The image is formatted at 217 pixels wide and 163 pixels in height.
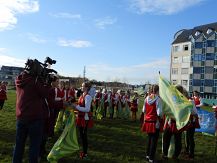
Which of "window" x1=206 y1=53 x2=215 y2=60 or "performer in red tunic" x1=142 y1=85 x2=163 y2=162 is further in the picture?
"window" x1=206 y1=53 x2=215 y2=60

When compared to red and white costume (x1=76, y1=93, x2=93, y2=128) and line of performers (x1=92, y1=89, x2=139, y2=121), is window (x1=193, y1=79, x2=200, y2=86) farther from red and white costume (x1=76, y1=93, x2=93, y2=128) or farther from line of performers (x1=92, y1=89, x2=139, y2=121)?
red and white costume (x1=76, y1=93, x2=93, y2=128)

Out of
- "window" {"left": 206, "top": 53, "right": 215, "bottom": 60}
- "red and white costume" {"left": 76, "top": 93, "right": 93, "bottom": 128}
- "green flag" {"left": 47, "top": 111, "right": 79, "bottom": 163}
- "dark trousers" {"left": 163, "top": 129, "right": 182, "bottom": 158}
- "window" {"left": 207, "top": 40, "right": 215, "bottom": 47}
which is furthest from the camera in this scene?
"window" {"left": 207, "top": 40, "right": 215, "bottom": 47}

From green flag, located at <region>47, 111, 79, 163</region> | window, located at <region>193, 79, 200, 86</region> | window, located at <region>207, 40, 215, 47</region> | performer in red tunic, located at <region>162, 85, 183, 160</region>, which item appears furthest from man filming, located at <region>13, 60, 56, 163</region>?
window, located at <region>193, 79, 200, 86</region>

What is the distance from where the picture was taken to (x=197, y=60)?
7362cm

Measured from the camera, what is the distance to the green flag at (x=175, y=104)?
836 centimetres

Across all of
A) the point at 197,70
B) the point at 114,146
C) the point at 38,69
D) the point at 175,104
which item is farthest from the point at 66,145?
the point at 197,70

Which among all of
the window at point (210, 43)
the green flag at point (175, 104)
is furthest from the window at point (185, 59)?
the green flag at point (175, 104)

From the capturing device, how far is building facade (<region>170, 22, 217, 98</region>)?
70500 mm

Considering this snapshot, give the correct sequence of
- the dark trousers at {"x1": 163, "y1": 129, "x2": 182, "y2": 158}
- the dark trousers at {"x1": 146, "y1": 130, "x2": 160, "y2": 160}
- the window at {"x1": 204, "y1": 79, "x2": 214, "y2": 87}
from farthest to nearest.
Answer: the window at {"x1": 204, "y1": 79, "x2": 214, "y2": 87} → the dark trousers at {"x1": 163, "y1": 129, "x2": 182, "y2": 158} → the dark trousers at {"x1": 146, "y1": 130, "x2": 160, "y2": 160}

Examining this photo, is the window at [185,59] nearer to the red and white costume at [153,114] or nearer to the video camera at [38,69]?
the red and white costume at [153,114]

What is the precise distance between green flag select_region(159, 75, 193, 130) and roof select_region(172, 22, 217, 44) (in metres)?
67.1

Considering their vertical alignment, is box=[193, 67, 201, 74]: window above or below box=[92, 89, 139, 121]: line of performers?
above

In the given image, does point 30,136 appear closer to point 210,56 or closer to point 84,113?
point 84,113

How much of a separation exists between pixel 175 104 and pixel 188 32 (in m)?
74.5
